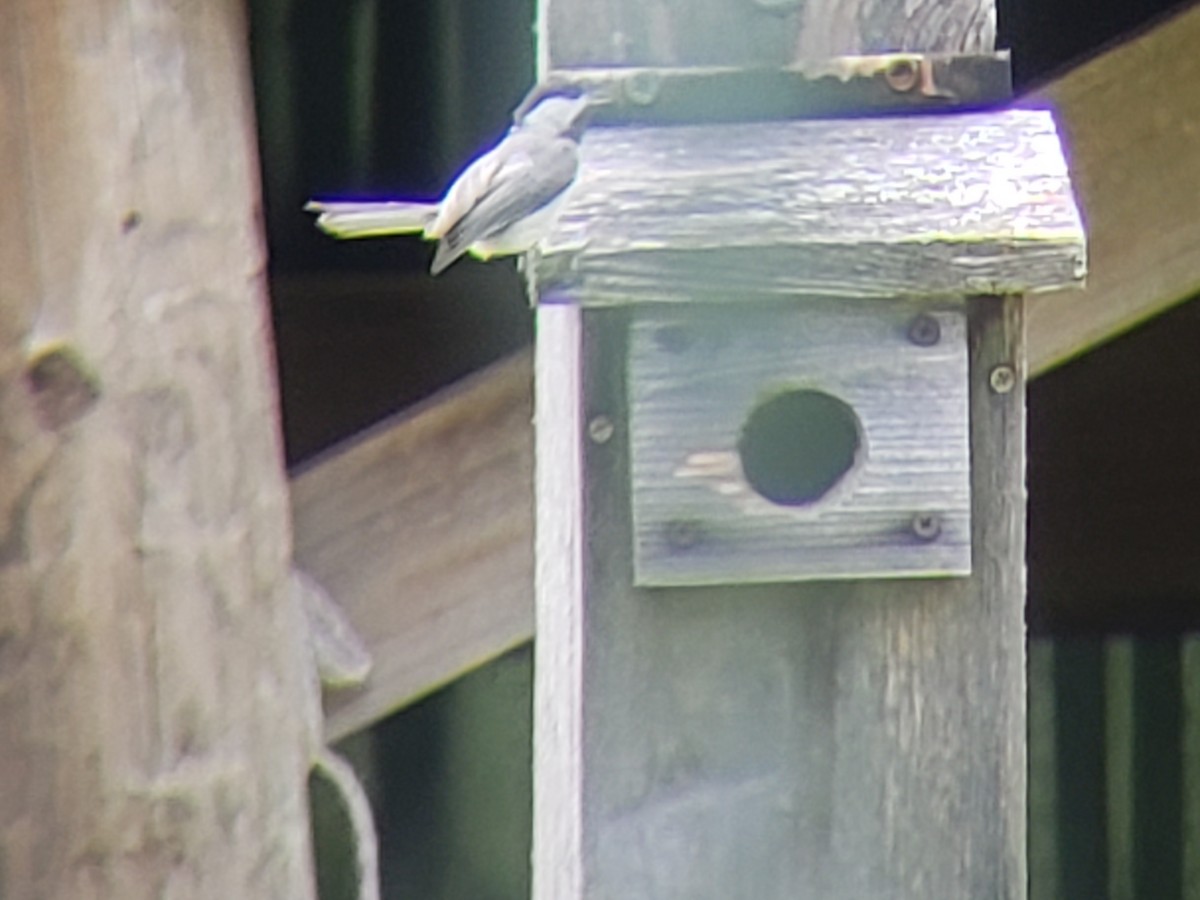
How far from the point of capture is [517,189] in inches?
59.7

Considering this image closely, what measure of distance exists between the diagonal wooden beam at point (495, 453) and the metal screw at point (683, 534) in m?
0.72

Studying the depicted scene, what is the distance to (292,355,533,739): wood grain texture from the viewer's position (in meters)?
1.97

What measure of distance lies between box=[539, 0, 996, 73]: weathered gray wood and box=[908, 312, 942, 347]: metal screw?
14 cm

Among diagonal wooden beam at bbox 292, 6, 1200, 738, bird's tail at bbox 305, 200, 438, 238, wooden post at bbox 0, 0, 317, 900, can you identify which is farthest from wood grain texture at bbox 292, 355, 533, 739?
bird's tail at bbox 305, 200, 438, 238

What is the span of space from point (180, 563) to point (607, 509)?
54cm

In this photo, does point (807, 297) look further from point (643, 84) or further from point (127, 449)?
point (127, 449)

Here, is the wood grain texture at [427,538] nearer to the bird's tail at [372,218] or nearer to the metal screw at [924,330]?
the bird's tail at [372,218]

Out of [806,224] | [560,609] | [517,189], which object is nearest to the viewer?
[806,224]

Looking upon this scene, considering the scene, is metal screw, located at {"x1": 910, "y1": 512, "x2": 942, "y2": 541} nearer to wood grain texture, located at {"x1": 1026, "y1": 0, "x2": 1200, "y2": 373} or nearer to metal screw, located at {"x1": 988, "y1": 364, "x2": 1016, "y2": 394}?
metal screw, located at {"x1": 988, "y1": 364, "x2": 1016, "y2": 394}

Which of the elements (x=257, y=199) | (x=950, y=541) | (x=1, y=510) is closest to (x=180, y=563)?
(x=1, y=510)

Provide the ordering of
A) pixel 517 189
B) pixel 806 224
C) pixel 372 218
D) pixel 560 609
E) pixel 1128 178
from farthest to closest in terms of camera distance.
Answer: pixel 1128 178, pixel 372 218, pixel 517 189, pixel 560 609, pixel 806 224

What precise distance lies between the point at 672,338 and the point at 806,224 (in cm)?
9

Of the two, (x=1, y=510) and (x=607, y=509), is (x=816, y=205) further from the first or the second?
(x=1, y=510)

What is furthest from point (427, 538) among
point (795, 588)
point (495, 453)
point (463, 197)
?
point (795, 588)
